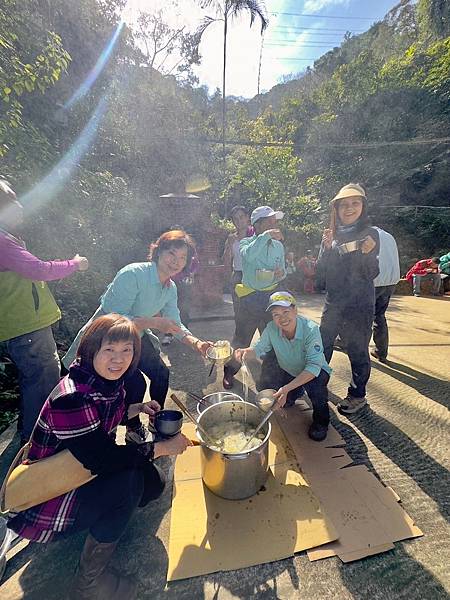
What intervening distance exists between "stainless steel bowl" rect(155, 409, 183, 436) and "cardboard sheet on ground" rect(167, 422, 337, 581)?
0.57m

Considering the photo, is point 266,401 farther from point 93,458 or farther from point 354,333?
point 93,458

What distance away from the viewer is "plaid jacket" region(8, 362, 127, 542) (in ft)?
4.09

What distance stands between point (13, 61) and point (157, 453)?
321 centimetres

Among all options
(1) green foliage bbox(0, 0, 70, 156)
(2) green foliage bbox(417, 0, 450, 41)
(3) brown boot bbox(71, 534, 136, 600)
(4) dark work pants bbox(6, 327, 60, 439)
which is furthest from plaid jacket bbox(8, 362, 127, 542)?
(2) green foliage bbox(417, 0, 450, 41)

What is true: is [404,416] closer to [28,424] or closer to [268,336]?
[268,336]

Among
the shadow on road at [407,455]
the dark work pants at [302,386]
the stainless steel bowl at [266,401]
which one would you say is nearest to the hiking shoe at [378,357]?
the shadow on road at [407,455]

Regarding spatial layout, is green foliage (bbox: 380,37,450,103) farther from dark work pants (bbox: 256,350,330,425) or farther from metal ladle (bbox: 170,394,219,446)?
metal ladle (bbox: 170,394,219,446)

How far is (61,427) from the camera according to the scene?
125cm

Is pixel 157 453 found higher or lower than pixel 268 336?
lower

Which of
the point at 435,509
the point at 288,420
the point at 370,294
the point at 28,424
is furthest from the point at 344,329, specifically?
the point at 28,424

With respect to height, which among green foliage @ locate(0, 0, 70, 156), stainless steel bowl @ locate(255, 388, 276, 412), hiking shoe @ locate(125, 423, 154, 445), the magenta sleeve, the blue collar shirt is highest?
green foliage @ locate(0, 0, 70, 156)

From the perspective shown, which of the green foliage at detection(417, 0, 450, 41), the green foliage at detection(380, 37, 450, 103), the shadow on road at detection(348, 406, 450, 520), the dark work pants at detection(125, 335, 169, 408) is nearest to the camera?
the shadow on road at detection(348, 406, 450, 520)

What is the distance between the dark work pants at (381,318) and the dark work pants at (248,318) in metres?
1.35

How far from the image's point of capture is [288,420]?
2617 mm
